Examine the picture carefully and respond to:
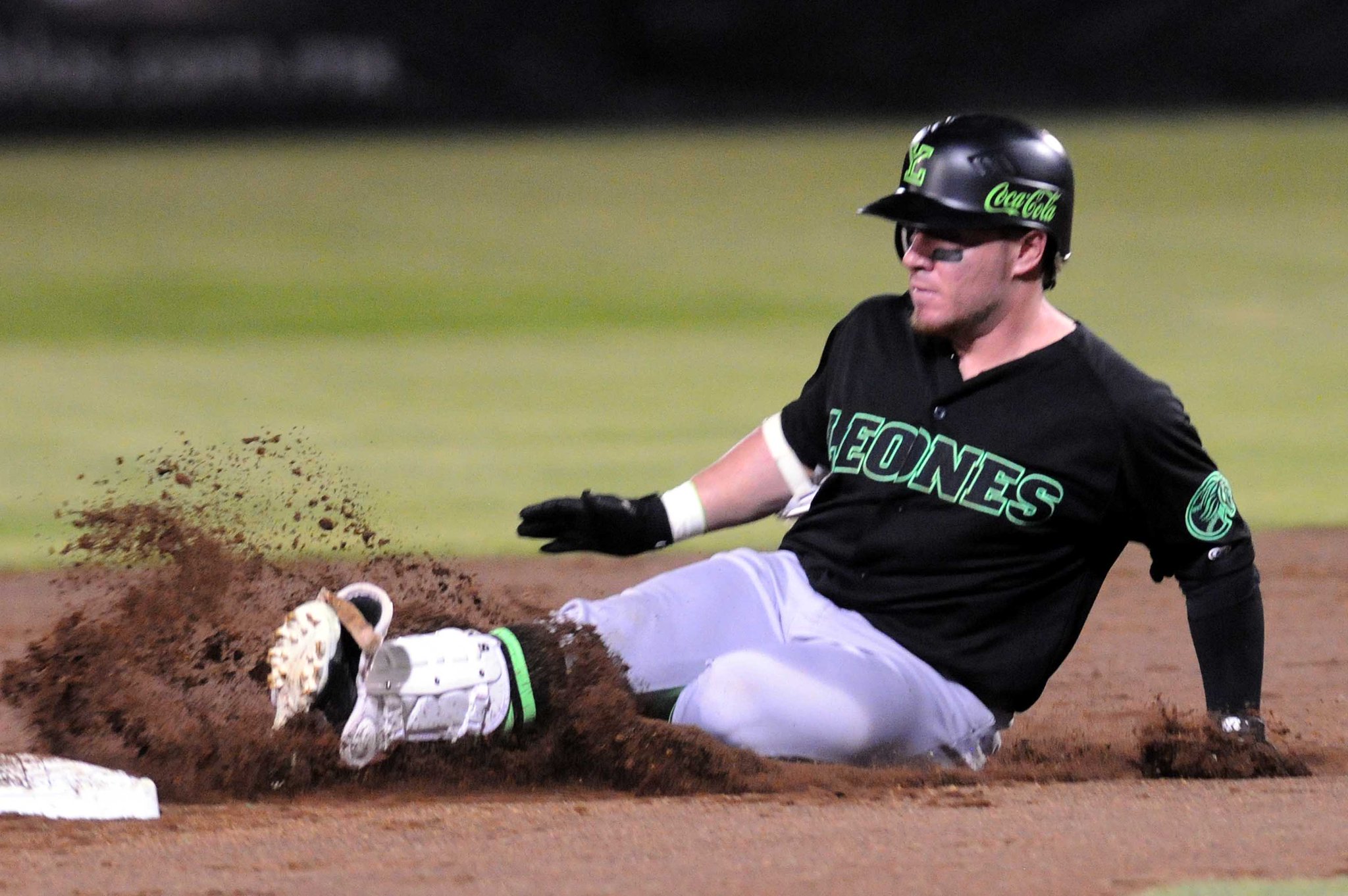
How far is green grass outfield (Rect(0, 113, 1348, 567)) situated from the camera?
688cm

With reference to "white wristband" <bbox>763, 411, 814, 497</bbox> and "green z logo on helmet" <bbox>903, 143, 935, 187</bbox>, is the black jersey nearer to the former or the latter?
"white wristband" <bbox>763, 411, 814, 497</bbox>

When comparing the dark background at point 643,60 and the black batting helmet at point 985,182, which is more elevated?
the dark background at point 643,60

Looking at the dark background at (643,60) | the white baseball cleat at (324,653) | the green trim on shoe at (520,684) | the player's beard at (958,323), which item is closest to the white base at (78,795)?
the white baseball cleat at (324,653)

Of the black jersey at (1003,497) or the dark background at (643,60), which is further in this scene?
the dark background at (643,60)

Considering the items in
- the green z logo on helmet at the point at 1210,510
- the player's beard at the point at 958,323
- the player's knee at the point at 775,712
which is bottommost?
the player's knee at the point at 775,712

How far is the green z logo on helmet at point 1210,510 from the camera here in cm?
314

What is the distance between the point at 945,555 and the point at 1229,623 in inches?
18.8

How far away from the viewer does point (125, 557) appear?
11.9 ft

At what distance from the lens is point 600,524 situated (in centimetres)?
342

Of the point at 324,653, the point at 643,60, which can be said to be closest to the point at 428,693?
the point at 324,653

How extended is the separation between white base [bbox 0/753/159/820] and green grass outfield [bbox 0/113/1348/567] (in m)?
2.60

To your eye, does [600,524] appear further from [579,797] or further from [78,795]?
[78,795]

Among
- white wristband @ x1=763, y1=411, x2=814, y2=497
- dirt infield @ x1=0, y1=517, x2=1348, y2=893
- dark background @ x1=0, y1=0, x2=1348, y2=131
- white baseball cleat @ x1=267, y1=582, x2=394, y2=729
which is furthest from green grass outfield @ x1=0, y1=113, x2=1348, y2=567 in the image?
white baseball cleat @ x1=267, y1=582, x2=394, y2=729

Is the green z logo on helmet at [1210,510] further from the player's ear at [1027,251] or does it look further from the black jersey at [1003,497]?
the player's ear at [1027,251]
